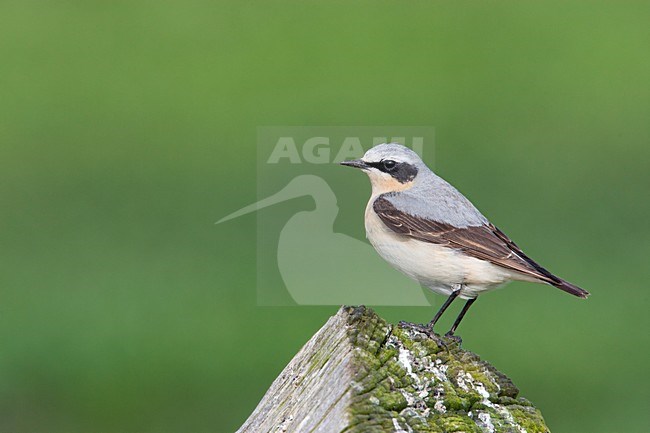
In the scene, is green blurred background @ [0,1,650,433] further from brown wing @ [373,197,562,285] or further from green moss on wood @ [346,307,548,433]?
green moss on wood @ [346,307,548,433]

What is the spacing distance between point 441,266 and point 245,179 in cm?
898

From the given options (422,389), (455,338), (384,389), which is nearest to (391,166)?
(455,338)

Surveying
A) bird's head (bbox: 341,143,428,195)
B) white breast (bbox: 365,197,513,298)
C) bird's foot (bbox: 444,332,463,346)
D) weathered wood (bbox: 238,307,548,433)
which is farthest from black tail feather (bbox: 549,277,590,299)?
weathered wood (bbox: 238,307,548,433)

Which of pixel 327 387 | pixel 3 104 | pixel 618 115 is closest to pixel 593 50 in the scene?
pixel 618 115

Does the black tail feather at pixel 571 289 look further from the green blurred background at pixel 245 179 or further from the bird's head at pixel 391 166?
the green blurred background at pixel 245 179

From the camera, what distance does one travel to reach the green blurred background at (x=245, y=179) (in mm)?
11617

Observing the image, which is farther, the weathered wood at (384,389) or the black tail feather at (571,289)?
the black tail feather at (571,289)

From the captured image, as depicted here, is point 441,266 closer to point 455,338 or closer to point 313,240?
point 455,338

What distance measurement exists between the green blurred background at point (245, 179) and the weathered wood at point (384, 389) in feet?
20.6

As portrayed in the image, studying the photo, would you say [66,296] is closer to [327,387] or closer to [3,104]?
[3,104]

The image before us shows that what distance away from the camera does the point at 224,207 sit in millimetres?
15000

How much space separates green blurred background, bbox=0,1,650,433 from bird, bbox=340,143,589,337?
3696 mm

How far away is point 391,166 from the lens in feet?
25.3

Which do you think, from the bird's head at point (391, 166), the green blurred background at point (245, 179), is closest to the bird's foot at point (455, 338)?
the bird's head at point (391, 166)
